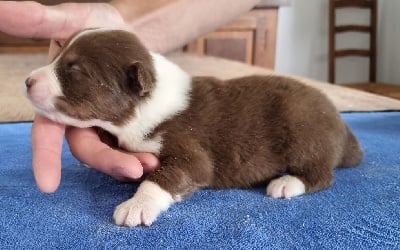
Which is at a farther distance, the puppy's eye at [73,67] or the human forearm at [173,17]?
the human forearm at [173,17]

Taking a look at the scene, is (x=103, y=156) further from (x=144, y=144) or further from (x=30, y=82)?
(x=30, y=82)

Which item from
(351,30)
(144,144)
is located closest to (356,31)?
(351,30)

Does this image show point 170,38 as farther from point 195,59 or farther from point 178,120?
point 195,59

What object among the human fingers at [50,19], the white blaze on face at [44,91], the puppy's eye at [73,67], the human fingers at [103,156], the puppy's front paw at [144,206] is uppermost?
the human fingers at [50,19]

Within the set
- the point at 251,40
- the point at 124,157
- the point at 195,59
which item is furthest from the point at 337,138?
the point at 251,40

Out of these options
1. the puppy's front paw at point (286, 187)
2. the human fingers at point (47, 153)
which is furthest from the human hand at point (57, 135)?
the puppy's front paw at point (286, 187)

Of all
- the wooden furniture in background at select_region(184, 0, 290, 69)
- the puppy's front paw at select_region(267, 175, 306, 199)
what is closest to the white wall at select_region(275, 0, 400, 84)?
the wooden furniture in background at select_region(184, 0, 290, 69)

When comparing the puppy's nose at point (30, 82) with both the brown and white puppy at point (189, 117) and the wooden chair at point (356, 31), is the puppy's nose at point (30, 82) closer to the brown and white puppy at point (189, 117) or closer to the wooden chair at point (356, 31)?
the brown and white puppy at point (189, 117)
